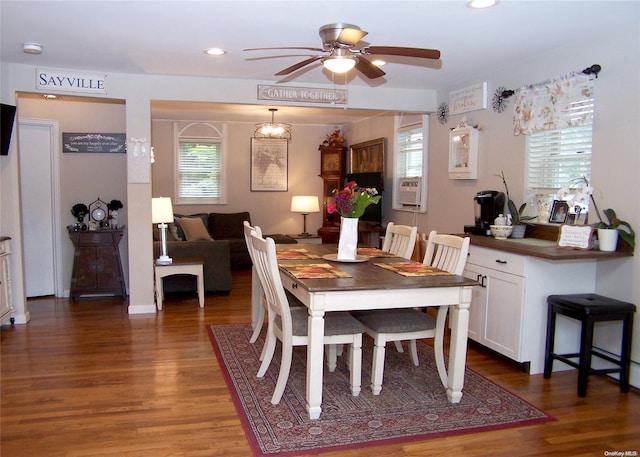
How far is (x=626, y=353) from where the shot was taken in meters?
3.26

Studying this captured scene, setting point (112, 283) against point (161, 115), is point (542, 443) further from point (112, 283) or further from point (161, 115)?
point (161, 115)

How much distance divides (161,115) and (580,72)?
583 centimetres

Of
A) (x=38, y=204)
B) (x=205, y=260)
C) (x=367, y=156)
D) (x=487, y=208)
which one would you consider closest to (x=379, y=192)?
(x=367, y=156)

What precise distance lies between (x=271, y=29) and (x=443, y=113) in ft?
8.16

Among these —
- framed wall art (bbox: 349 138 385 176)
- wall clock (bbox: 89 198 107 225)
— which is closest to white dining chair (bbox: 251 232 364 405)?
wall clock (bbox: 89 198 107 225)

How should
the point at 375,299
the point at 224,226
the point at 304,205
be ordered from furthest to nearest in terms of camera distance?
1. the point at 304,205
2. the point at 224,226
3. the point at 375,299

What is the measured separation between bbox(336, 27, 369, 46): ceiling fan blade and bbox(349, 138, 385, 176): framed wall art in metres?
4.06

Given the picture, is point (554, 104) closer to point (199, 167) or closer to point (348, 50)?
point (348, 50)

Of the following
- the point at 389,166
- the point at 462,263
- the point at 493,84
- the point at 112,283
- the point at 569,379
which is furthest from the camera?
Result: the point at 389,166

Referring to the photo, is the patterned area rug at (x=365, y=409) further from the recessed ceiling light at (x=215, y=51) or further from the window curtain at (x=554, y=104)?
the recessed ceiling light at (x=215, y=51)

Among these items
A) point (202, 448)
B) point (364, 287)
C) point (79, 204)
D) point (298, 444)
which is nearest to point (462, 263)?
point (364, 287)

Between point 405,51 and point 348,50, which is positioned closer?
point 405,51

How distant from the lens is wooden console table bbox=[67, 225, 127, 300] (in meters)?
5.63

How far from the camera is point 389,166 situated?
6855mm
